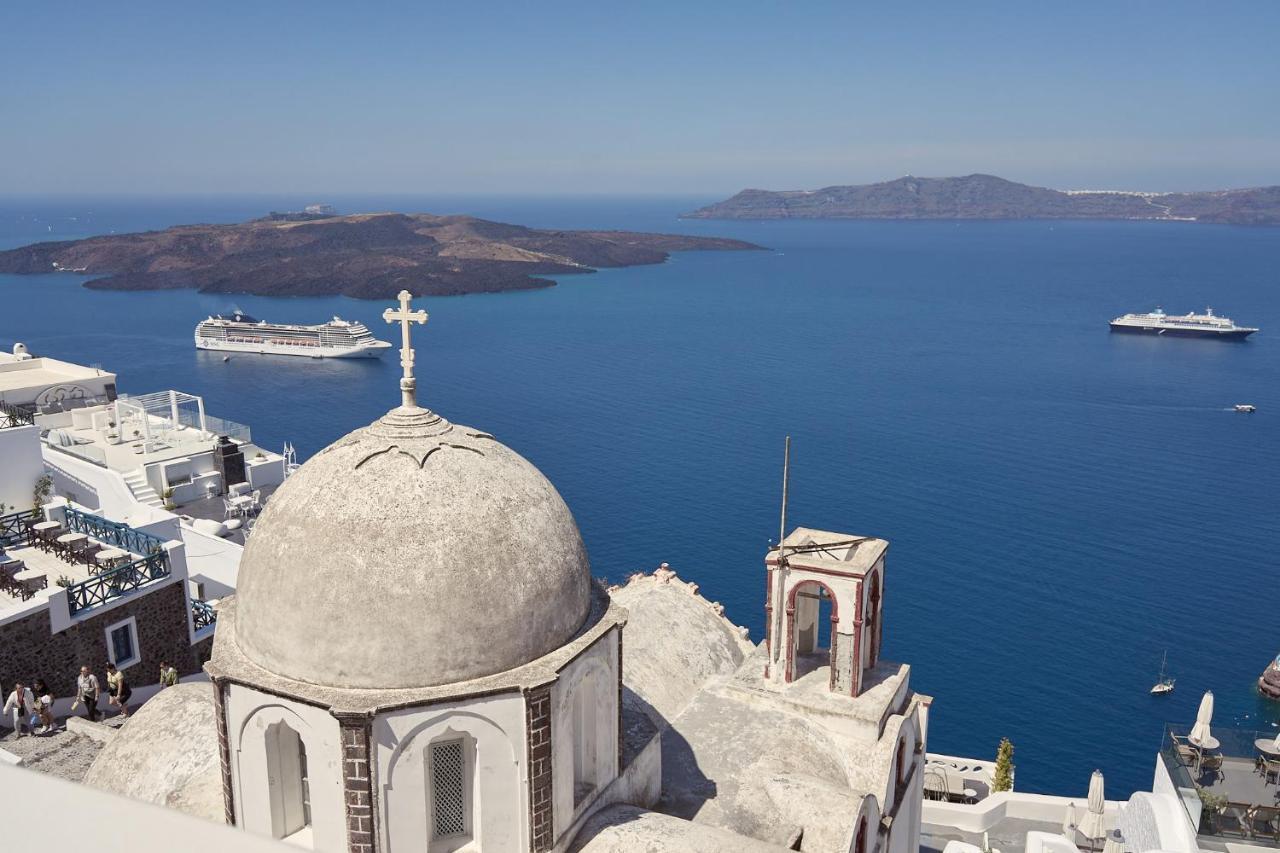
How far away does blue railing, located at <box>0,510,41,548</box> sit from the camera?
1997 cm

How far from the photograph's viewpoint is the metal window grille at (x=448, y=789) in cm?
944

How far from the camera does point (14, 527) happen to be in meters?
20.5

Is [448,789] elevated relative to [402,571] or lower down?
lower down

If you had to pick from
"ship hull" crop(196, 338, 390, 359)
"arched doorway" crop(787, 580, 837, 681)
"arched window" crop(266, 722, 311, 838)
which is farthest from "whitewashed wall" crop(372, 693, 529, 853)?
"ship hull" crop(196, 338, 390, 359)

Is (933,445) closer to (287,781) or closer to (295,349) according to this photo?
(287,781)

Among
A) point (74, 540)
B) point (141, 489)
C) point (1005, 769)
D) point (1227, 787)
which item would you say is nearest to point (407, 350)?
point (74, 540)

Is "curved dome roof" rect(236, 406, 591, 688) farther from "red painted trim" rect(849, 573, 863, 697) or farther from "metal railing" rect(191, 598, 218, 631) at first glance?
"metal railing" rect(191, 598, 218, 631)

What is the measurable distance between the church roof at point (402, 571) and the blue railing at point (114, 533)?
10.6 metres

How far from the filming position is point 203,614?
2053 cm

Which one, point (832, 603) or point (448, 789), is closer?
point (448, 789)

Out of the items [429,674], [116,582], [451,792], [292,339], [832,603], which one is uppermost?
[429,674]

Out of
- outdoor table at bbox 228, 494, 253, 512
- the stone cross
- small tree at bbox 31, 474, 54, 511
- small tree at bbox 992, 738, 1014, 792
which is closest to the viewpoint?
the stone cross

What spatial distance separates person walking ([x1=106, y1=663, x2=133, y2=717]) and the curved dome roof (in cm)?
891

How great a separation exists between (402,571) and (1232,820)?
708 inches
